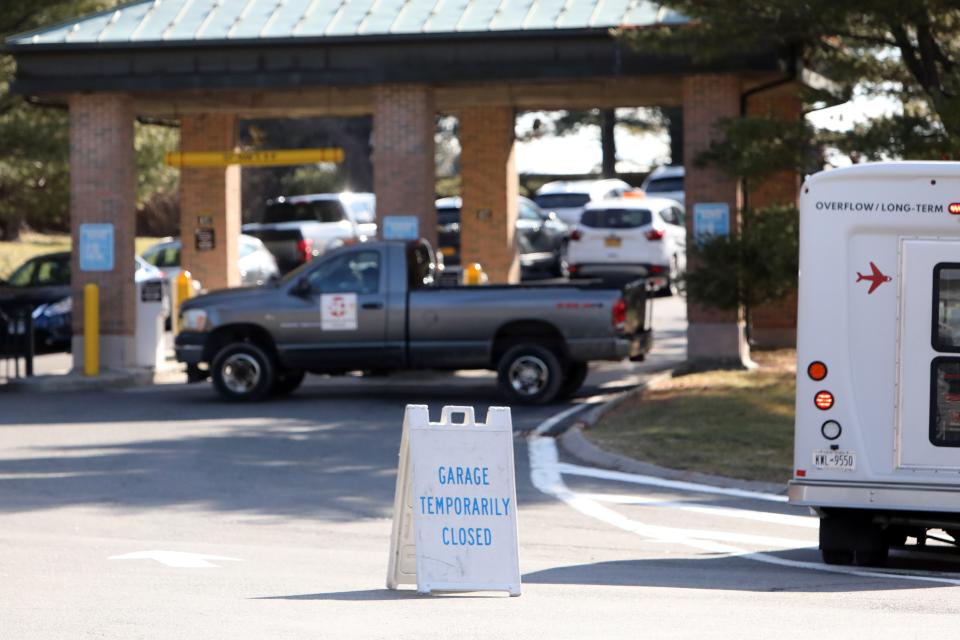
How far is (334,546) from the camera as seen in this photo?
36.9ft

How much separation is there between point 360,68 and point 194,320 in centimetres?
494

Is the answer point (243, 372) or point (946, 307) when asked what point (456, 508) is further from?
point (243, 372)

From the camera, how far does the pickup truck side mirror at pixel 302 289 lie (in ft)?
65.4

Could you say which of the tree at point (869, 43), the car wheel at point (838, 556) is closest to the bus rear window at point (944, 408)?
the car wheel at point (838, 556)

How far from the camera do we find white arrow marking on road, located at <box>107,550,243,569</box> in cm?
1005

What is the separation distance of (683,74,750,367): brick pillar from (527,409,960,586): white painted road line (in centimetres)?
555

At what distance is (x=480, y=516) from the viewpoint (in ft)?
29.3

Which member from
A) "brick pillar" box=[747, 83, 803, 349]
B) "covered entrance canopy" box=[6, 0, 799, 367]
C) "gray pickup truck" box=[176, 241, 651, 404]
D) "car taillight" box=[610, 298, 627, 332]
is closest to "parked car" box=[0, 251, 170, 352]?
"covered entrance canopy" box=[6, 0, 799, 367]

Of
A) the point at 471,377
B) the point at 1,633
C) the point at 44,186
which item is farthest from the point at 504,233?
the point at 1,633

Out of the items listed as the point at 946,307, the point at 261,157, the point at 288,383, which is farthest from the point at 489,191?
the point at 946,307

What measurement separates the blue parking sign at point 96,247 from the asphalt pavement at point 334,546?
3.83 m

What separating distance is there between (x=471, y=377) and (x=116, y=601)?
48.2 ft

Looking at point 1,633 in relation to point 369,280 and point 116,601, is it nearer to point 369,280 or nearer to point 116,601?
point 116,601

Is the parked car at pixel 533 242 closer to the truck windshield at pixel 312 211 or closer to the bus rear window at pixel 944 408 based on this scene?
the truck windshield at pixel 312 211
